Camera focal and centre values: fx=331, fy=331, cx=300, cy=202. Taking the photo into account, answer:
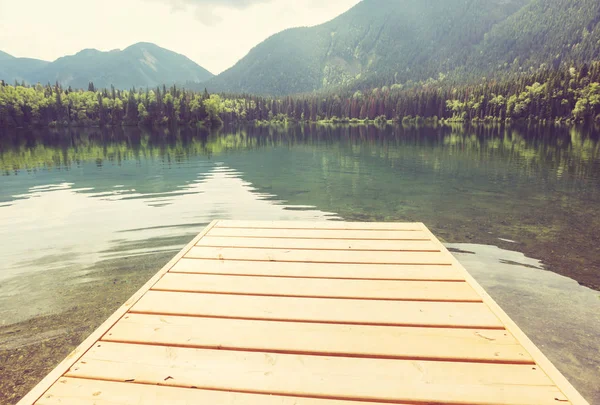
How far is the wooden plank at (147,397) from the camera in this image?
8.01ft

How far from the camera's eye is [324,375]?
269 cm

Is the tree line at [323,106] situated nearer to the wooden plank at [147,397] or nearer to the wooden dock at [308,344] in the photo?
the wooden dock at [308,344]

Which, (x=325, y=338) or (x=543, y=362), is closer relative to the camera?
(x=543, y=362)

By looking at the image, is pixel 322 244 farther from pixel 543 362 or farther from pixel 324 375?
pixel 543 362

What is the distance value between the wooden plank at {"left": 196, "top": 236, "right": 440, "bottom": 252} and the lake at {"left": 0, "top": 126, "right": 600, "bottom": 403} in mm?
2572

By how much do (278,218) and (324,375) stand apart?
10.7 metres

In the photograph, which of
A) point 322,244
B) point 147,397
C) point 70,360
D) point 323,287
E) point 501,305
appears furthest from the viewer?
point 501,305

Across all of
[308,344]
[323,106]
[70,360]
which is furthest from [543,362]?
[323,106]

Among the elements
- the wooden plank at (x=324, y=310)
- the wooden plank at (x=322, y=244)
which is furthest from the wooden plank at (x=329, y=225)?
the wooden plank at (x=324, y=310)

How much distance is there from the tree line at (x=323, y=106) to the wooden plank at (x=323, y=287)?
118m

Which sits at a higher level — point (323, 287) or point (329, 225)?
point (329, 225)

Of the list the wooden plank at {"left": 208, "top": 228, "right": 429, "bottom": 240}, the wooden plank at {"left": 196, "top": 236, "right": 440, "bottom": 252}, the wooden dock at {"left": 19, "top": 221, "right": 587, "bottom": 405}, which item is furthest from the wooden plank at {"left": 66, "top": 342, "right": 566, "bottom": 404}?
the wooden plank at {"left": 208, "top": 228, "right": 429, "bottom": 240}

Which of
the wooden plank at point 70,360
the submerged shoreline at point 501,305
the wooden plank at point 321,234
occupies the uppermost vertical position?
the wooden plank at point 321,234

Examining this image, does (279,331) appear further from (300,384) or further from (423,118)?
(423,118)
